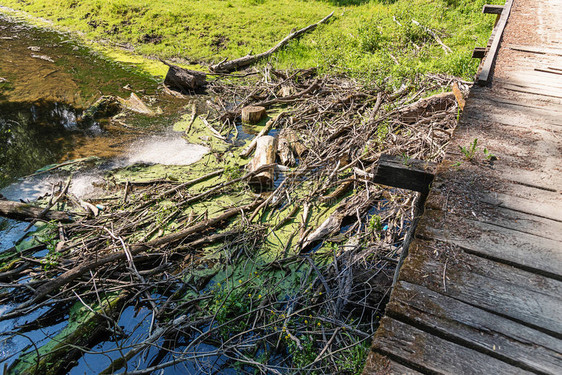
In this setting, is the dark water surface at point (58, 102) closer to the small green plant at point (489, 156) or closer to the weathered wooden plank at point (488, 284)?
the small green plant at point (489, 156)

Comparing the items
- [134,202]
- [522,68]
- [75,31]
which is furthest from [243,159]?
[75,31]

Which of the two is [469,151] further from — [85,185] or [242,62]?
[242,62]

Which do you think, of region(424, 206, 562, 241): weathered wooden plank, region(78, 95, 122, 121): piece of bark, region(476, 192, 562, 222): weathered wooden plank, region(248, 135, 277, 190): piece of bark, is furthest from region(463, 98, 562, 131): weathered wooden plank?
region(78, 95, 122, 121): piece of bark

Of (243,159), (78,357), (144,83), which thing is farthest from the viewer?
(144,83)

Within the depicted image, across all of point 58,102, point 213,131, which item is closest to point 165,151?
point 213,131

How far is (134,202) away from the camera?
4738 mm

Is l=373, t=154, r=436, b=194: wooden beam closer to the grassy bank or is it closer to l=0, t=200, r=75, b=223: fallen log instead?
l=0, t=200, r=75, b=223: fallen log

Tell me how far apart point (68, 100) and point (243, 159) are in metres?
4.81

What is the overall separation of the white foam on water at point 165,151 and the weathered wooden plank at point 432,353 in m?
4.84

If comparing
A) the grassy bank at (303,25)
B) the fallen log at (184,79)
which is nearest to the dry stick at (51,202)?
the fallen log at (184,79)

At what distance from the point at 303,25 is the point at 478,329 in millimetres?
10275

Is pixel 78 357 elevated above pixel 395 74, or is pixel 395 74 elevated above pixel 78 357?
pixel 395 74

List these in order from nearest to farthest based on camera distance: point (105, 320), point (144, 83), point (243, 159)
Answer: point (105, 320)
point (243, 159)
point (144, 83)

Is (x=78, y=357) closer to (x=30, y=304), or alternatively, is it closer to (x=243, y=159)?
(x=30, y=304)
